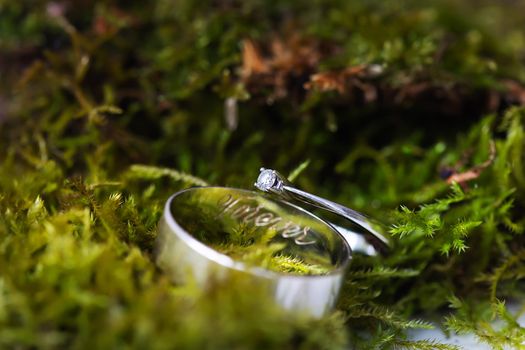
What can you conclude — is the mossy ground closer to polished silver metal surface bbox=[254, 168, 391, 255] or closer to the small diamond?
polished silver metal surface bbox=[254, 168, 391, 255]

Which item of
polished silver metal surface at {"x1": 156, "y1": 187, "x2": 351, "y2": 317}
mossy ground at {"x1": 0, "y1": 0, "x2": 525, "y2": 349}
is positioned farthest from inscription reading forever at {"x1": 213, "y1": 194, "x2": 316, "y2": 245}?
mossy ground at {"x1": 0, "y1": 0, "x2": 525, "y2": 349}

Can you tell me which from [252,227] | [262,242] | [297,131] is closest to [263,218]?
[252,227]

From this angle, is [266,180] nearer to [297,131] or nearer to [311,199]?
[311,199]

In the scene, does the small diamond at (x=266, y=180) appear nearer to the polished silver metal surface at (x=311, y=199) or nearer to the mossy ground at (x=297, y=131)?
the polished silver metal surface at (x=311, y=199)

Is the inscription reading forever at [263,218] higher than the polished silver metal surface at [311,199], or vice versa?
the polished silver metal surface at [311,199]

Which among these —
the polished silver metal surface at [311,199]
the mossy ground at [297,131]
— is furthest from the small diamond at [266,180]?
the mossy ground at [297,131]

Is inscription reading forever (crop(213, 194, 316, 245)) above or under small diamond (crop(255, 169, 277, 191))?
under

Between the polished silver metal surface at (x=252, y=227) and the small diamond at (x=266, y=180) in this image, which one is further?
the small diamond at (x=266, y=180)
